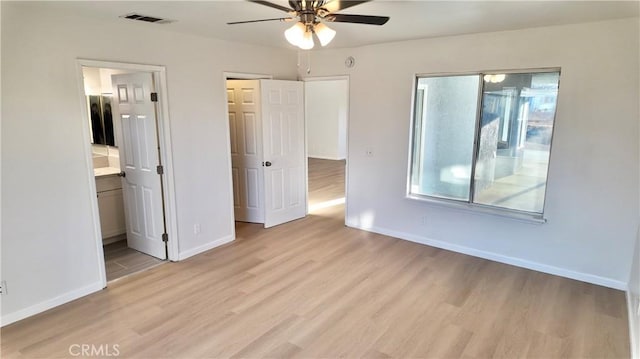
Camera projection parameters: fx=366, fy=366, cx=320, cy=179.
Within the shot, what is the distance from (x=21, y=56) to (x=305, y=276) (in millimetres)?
3041

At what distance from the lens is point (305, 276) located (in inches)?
149

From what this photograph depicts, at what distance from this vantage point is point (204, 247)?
4426mm

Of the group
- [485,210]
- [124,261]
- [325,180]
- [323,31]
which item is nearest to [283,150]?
[124,261]

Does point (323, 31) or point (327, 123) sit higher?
point (323, 31)

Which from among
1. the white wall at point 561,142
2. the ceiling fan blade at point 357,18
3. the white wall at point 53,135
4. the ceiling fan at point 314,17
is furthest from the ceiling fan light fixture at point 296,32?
the white wall at point 561,142

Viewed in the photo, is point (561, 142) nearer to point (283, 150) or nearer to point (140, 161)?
point (283, 150)

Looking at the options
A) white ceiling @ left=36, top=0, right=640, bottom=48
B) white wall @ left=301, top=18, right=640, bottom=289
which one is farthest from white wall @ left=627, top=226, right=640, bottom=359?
white ceiling @ left=36, top=0, right=640, bottom=48

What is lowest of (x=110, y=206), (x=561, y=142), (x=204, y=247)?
(x=204, y=247)

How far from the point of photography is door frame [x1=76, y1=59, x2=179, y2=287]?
10.5ft

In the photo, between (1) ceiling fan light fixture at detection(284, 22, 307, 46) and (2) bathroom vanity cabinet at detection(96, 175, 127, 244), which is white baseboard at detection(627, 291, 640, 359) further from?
(2) bathroom vanity cabinet at detection(96, 175, 127, 244)

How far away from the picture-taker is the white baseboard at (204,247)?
4.19 meters

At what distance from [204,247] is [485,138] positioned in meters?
3.53

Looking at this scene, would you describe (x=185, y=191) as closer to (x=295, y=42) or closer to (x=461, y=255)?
(x=295, y=42)

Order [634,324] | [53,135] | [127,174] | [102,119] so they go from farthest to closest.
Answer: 1. [102,119]
2. [127,174]
3. [53,135]
4. [634,324]
